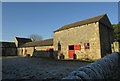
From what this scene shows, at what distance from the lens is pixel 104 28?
2320cm

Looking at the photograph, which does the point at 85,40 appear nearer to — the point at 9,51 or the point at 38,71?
the point at 38,71

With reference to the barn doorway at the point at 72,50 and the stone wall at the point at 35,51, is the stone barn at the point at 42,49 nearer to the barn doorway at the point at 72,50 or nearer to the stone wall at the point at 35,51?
the stone wall at the point at 35,51

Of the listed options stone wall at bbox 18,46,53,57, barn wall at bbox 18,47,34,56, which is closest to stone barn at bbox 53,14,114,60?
stone wall at bbox 18,46,53,57

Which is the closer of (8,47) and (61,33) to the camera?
(61,33)

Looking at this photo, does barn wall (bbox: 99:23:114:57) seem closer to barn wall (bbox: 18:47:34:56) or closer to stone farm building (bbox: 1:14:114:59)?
stone farm building (bbox: 1:14:114:59)

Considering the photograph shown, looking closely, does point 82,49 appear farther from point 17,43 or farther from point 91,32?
point 17,43

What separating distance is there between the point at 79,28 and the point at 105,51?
5.35 metres

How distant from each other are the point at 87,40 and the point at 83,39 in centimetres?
83

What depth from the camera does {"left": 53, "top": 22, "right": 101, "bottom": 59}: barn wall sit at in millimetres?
21500

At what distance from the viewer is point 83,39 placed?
76.4 ft

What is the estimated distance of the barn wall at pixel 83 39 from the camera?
21500mm

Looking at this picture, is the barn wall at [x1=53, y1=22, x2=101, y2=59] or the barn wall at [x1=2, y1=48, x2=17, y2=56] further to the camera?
the barn wall at [x1=2, y1=48, x2=17, y2=56]

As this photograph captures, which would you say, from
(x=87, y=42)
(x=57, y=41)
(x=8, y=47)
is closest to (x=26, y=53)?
(x=8, y=47)

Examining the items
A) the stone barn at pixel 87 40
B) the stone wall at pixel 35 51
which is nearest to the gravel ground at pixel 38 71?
the stone barn at pixel 87 40
